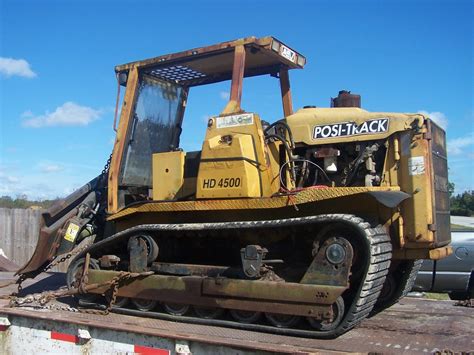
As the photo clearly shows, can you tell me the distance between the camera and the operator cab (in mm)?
5781

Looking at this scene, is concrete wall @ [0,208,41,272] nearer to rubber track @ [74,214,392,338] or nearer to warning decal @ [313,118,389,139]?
rubber track @ [74,214,392,338]

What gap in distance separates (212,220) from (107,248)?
1.56 m

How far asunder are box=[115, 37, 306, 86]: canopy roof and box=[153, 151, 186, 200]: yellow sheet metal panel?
119cm

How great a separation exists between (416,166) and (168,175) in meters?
2.80

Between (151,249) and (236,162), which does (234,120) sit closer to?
(236,162)

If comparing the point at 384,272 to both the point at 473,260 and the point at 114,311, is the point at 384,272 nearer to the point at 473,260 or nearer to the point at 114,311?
the point at 114,311

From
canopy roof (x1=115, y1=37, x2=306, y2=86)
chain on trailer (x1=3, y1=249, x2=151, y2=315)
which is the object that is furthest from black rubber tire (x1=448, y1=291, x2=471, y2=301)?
chain on trailer (x1=3, y1=249, x2=151, y2=315)

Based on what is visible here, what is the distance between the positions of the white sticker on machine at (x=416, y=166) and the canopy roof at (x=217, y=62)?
2.12 meters

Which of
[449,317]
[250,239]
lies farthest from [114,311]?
[449,317]

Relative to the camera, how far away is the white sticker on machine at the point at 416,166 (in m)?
5.26

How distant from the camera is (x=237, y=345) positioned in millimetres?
4367

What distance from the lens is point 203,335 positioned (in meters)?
4.92

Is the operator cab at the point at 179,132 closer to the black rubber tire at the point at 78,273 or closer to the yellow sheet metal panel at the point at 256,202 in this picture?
the yellow sheet metal panel at the point at 256,202

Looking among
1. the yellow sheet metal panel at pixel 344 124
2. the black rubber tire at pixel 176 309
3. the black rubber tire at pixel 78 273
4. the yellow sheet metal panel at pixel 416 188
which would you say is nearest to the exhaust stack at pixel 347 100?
the yellow sheet metal panel at pixel 344 124
